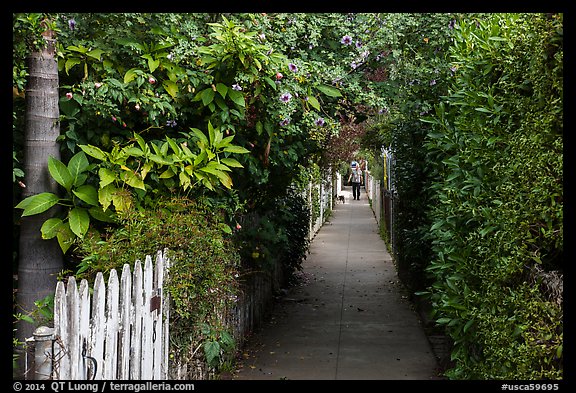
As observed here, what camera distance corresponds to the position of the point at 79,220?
5582mm

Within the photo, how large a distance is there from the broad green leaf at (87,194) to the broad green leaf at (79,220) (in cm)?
10

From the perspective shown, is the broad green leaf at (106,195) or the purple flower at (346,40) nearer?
the broad green leaf at (106,195)

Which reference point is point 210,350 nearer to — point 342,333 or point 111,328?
point 111,328

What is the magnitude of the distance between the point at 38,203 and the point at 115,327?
1.85m

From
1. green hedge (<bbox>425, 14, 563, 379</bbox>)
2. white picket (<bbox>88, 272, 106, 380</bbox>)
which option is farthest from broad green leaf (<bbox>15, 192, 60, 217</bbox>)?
green hedge (<bbox>425, 14, 563, 379</bbox>)

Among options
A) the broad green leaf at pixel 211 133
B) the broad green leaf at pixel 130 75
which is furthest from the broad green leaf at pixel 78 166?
the broad green leaf at pixel 211 133

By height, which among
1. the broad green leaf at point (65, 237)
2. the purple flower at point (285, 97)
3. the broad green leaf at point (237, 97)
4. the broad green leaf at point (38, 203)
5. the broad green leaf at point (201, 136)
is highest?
the purple flower at point (285, 97)

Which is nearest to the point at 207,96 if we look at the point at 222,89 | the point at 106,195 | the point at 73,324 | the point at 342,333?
the point at 222,89

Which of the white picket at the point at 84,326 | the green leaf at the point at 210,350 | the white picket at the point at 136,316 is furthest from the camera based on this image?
the green leaf at the point at 210,350

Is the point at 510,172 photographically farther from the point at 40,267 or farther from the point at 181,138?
the point at 40,267

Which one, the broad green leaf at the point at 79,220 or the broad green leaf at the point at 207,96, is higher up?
the broad green leaf at the point at 207,96

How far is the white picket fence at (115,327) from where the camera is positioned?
3357 mm

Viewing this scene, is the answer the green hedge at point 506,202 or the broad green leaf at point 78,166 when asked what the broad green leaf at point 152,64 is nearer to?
the broad green leaf at point 78,166

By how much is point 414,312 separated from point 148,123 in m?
5.53
